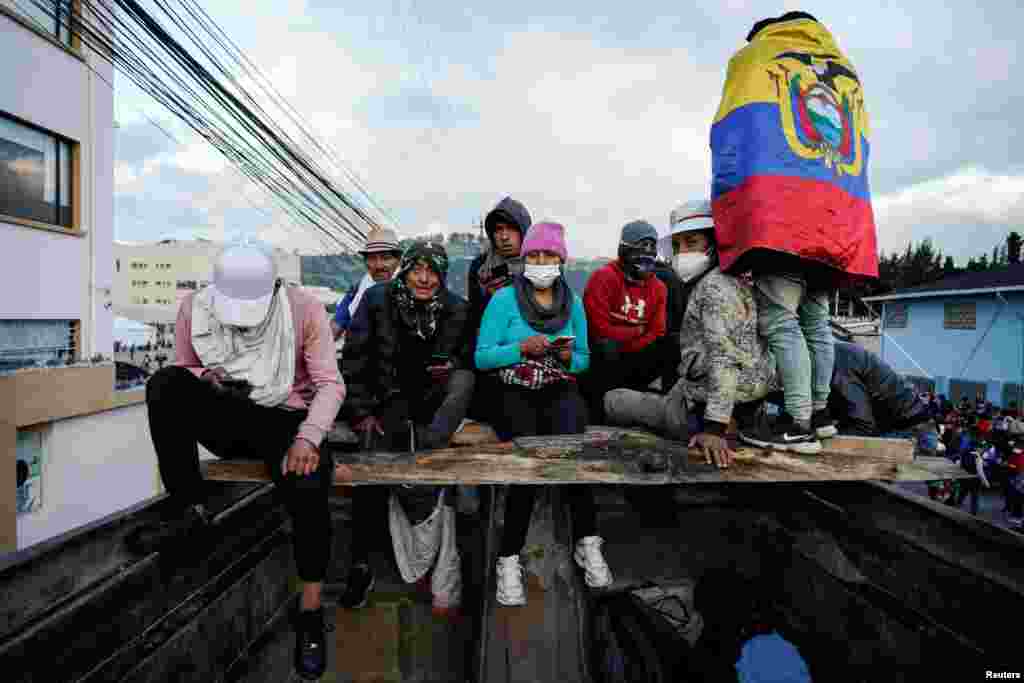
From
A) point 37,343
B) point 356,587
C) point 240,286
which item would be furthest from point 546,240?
point 37,343

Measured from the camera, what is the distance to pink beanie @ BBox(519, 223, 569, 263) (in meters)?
3.04

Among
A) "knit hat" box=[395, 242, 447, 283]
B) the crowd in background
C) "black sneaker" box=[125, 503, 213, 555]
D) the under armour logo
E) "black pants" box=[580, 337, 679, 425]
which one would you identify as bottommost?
the crowd in background

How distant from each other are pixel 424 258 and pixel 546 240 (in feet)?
2.44

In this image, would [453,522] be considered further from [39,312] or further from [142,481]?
[142,481]

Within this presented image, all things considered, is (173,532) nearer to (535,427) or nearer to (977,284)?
(535,427)

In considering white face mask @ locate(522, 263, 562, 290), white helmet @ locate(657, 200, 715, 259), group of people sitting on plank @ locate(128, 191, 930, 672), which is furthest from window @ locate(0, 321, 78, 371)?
white helmet @ locate(657, 200, 715, 259)

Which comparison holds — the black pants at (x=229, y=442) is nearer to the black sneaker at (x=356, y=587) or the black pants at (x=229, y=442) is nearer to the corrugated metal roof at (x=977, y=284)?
the black sneaker at (x=356, y=587)

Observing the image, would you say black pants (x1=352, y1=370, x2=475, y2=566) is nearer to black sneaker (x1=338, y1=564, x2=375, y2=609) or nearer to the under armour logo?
black sneaker (x1=338, y1=564, x2=375, y2=609)

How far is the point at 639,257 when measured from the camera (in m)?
3.46

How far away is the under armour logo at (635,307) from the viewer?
3.55 m

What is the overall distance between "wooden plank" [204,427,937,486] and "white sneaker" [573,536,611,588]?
17.9 inches

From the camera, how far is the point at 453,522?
3.22 metres

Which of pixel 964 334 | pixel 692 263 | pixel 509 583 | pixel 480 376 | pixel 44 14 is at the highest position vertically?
pixel 44 14

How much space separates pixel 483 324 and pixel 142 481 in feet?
33.9
